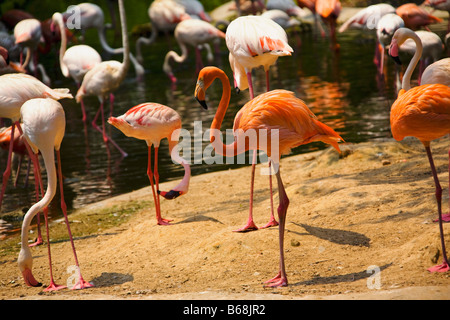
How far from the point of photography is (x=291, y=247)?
177 inches

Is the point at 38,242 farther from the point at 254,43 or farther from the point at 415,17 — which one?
the point at 415,17

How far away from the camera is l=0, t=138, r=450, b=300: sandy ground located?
149 inches

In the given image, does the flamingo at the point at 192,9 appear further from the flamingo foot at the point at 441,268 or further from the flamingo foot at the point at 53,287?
the flamingo foot at the point at 441,268

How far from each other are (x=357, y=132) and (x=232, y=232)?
12.9 feet

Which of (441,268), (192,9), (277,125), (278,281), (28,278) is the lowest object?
(28,278)

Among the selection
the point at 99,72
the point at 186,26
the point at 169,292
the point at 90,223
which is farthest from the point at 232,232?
the point at 186,26

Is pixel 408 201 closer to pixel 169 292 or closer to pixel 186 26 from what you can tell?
pixel 169 292

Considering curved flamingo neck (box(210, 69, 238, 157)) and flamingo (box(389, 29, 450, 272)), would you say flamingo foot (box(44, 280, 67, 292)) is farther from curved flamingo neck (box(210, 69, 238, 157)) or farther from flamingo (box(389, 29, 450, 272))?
flamingo (box(389, 29, 450, 272))

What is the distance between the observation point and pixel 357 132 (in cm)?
822

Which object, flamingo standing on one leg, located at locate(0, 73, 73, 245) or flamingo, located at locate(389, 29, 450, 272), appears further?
flamingo standing on one leg, located at locate(0, 73, 73, 245)

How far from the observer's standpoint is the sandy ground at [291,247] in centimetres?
379

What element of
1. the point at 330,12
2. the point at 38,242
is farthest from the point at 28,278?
the point at 330,12

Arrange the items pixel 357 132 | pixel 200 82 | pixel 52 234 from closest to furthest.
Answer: pixel 200 82
pixel 52 234
pixel 357 132

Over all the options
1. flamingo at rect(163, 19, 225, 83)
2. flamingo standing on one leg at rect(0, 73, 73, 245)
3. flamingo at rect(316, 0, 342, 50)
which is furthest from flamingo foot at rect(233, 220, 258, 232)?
flamingo at rect(316, 0, 342, 50)
